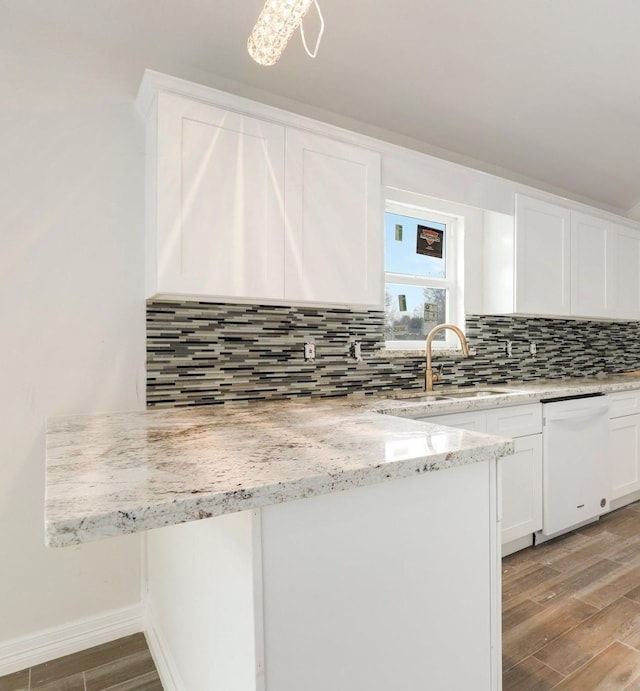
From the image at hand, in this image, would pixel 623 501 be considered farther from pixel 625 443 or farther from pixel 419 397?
pixel 419 397

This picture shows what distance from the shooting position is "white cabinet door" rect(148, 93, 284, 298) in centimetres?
174

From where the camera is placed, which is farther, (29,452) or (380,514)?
(29,452)

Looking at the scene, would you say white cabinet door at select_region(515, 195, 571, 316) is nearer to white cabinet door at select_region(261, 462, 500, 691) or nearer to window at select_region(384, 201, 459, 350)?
window at select_region(384, 201, 459, 350)

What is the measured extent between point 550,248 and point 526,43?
4.49 ft

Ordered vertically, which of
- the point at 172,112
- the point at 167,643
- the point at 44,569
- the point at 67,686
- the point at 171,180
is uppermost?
the point at 172,112

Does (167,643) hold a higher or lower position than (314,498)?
lower

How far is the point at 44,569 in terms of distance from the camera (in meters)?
1.80

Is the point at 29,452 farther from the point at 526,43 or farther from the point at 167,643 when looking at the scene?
the point at 526,43

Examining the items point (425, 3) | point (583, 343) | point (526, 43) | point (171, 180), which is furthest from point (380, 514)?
point (583, 343)

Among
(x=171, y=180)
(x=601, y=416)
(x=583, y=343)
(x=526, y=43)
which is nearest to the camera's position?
(x=171, y=180)

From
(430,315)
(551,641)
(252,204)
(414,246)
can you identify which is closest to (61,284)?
(252,204)

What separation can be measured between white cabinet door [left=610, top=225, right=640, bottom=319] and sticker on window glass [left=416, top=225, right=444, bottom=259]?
5.37 feet

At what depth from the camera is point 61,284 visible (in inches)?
72.4

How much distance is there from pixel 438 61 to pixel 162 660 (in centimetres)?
295
